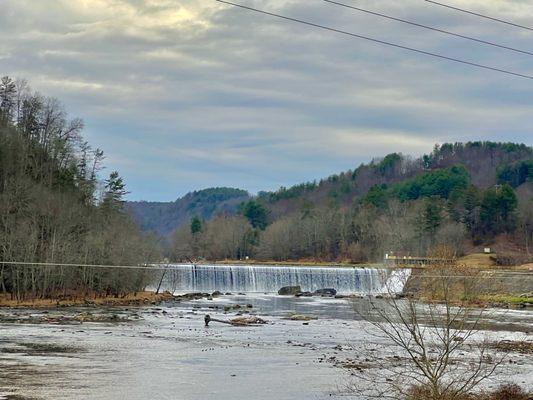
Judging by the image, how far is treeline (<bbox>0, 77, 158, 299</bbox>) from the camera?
2768 inches

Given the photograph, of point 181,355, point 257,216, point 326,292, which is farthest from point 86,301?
point 257,216

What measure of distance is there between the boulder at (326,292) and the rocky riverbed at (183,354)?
35239mm

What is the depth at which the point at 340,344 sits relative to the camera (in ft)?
134

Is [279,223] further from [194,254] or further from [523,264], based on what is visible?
[523,264]

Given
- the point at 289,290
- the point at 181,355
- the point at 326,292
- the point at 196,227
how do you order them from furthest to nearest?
the point at 196,227 → the point at 326,292 → the point at 289,290 → the point at 181,355

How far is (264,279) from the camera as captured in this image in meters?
102

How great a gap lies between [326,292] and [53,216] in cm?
3838

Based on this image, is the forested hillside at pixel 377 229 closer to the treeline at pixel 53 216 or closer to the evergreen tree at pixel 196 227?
the evergreen tree at pixel 196 227

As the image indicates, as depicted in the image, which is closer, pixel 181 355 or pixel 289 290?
pixel 181 355

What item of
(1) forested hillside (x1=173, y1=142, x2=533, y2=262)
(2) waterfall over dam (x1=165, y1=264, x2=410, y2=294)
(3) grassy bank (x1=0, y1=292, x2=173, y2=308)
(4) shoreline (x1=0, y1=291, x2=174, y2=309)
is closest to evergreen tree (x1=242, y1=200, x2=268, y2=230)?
(1) forested hillside (x1=173, y1=142, x2=533, y2=262)

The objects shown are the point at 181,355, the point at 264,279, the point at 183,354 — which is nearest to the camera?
the point at 181,355

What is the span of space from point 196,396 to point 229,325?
27044mm

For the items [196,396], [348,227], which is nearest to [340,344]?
[196,396]

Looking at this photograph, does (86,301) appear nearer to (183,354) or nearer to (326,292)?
(183,354)
